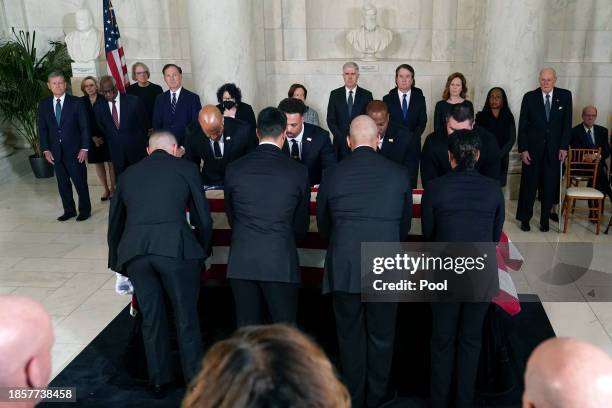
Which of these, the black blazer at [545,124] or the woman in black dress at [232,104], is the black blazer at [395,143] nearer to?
the woman in black dress at [232,104]

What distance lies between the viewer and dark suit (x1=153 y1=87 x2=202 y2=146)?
297 inches

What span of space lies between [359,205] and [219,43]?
5439 mm

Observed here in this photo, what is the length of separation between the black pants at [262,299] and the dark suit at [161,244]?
306mm

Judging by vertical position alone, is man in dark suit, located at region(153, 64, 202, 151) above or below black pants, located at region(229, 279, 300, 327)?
above

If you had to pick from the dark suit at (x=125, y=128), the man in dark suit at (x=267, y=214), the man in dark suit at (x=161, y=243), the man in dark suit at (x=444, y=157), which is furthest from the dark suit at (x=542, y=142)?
the dark suit at (x=125, y=128)

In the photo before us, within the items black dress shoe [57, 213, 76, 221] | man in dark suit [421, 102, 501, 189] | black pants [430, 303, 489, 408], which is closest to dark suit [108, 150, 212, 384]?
black pants [430, 303, 489, 408]

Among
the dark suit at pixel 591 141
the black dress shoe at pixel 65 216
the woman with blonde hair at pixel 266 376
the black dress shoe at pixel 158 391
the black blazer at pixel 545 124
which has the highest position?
the woman with blonde hair at pixel 266 376

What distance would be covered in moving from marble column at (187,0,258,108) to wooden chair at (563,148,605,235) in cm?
430

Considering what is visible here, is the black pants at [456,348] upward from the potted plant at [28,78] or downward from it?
downward

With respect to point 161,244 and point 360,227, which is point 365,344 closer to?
point 360,227

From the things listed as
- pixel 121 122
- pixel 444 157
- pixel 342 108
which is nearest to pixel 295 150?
pixel 444 157

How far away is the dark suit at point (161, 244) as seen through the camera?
3768mm

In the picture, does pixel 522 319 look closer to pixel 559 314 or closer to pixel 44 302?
pixel 559 314

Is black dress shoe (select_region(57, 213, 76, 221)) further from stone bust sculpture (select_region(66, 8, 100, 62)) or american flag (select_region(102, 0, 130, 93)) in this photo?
stone bust sculpture (select_region(66, 8, 100, 62))
